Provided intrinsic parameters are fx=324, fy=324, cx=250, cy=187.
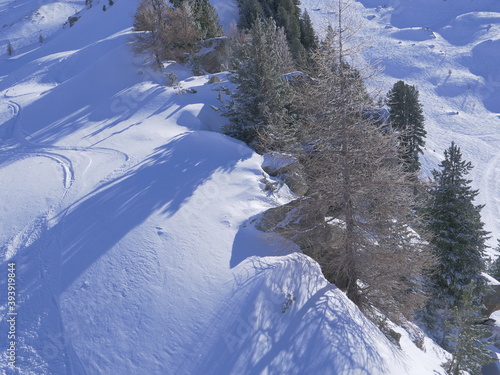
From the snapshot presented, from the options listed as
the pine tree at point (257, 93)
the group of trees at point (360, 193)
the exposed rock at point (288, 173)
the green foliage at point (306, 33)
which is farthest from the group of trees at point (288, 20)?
the group of trees at point (360, 193)

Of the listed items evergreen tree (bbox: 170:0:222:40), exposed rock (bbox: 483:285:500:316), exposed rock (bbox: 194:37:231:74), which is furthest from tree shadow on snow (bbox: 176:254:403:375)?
A: evergreen tree (bbox: 170:0:222:40)

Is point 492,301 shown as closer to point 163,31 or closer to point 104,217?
point 104,217

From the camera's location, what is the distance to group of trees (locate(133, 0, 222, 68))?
2544 cm

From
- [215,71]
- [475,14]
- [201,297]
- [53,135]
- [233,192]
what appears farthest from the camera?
[475,14]

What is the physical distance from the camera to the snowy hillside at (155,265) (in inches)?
271

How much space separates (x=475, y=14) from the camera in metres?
73.4

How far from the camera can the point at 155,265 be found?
8531 mm

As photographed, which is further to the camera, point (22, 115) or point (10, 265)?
point (22, 115)

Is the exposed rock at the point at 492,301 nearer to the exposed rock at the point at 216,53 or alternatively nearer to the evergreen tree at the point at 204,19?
the exposed rock at the point at 216,53

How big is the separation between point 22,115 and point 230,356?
1973 cm

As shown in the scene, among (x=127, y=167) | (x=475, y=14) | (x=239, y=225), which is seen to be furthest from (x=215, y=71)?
(x=475, y=14)

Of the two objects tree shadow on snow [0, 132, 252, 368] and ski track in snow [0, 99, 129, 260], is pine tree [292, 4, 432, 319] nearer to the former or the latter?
tree shadow on snow [0, 132, 252, 368]

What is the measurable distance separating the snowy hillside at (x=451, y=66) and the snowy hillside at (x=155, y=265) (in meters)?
21.2

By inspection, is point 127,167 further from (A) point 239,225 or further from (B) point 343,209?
(B) point 343,209
